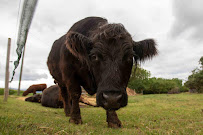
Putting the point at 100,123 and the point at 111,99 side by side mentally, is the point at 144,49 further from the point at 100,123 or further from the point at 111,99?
the point at 100,123

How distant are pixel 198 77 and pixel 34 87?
26.8 meters

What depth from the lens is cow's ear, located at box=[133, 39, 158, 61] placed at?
3.71 metres

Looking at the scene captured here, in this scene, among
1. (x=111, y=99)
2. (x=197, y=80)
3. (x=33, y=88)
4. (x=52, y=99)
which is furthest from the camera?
(x=197, y=80)

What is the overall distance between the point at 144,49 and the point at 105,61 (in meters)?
1.19

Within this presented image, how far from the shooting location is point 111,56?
Result: 295 centimetres

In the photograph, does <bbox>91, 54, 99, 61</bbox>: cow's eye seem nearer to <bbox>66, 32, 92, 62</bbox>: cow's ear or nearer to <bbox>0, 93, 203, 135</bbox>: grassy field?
<bbox>66, 32, 92, 62</bbox>: cow's ear

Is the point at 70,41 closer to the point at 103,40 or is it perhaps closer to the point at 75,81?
the point at 103,40

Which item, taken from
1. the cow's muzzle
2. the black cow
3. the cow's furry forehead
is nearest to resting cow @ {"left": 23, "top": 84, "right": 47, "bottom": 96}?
the black cow

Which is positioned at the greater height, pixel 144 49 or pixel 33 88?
pixel 144 49

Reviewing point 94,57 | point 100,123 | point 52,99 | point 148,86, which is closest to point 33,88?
point 52,99

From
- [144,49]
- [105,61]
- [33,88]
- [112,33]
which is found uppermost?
[112,33]

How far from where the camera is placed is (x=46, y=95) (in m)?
9.34

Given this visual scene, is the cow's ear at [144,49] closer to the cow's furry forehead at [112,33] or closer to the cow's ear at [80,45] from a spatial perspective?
the cow's furry forehead at [112,33]

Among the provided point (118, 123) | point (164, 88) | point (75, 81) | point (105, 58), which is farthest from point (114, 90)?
point (164, 88)
